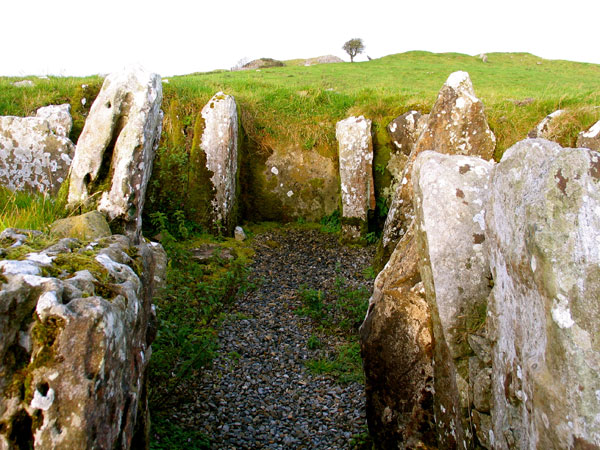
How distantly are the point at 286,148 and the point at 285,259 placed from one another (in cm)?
363

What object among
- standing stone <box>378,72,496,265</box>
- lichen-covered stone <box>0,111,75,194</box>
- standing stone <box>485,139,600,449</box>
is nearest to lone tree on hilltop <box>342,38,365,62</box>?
standing stone <box>378,72,496,265</box>

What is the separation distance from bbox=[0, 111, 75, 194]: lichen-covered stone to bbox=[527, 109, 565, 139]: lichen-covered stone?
10.3 metres

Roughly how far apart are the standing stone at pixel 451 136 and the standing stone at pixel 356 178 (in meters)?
1.57

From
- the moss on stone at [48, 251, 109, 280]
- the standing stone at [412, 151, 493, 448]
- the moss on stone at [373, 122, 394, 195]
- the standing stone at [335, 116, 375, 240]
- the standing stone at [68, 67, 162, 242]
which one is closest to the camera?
the moss on stone at [48, 251, 109, 280]

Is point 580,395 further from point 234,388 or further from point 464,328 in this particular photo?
point 234,388

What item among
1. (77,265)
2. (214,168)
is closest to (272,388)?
(77,265)

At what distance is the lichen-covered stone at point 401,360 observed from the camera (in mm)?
4664

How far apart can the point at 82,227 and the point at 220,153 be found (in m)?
6.12

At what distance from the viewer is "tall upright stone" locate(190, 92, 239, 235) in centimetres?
1123

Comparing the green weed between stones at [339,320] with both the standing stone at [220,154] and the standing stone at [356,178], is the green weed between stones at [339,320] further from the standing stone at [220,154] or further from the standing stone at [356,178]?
the standing stone at [220,154]

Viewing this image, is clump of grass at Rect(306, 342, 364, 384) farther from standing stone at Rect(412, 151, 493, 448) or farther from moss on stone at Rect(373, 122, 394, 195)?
moss on stone at Rect(373, 122, 394, 195)

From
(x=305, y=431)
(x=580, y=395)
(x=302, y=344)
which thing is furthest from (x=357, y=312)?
(x=580, y=395)

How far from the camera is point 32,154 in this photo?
932 cm

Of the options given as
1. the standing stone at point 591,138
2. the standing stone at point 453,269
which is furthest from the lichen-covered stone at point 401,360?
the standing stone at point 591,138
